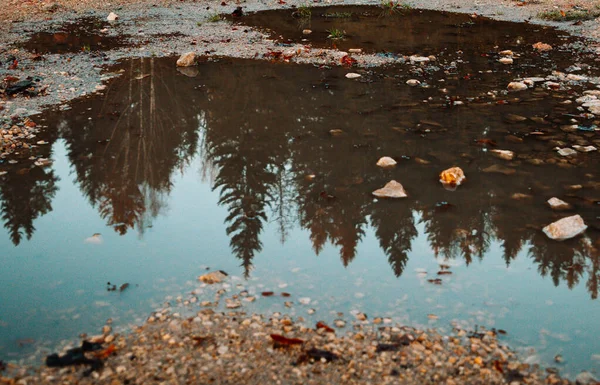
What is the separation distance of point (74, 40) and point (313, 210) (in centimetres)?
1371

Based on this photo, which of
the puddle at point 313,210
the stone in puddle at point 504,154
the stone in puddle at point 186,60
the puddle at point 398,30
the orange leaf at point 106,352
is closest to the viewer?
the orange leaf at point 106,352

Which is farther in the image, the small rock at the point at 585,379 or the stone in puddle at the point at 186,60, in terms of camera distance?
the stone in puddle at the point at 186,60

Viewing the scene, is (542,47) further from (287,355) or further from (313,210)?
(287,355)

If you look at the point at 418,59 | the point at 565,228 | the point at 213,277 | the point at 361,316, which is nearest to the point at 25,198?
the point at 213,277

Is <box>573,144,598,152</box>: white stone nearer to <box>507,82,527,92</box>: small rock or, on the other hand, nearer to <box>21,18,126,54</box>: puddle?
<box>507,82,527,92</box>: small rock

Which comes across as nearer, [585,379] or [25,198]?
[585,379]

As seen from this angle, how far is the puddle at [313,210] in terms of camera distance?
20.8ft

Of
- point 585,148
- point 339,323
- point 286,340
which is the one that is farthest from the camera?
point 585,148

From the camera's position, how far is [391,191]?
882 cm

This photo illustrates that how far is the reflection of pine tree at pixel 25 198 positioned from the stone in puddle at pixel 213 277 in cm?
286

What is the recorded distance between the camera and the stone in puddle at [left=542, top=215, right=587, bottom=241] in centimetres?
754

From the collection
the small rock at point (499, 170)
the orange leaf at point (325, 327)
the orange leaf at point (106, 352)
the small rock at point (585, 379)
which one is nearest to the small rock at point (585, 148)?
the small rock at point (499, 170)

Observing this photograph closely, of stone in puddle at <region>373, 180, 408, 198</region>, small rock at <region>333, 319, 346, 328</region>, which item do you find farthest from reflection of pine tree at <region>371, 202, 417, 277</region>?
small rock at <region>333, 319, 346, 328</region>

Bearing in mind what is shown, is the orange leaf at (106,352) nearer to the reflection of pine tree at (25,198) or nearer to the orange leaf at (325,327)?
the orange leaf at (325,327)
